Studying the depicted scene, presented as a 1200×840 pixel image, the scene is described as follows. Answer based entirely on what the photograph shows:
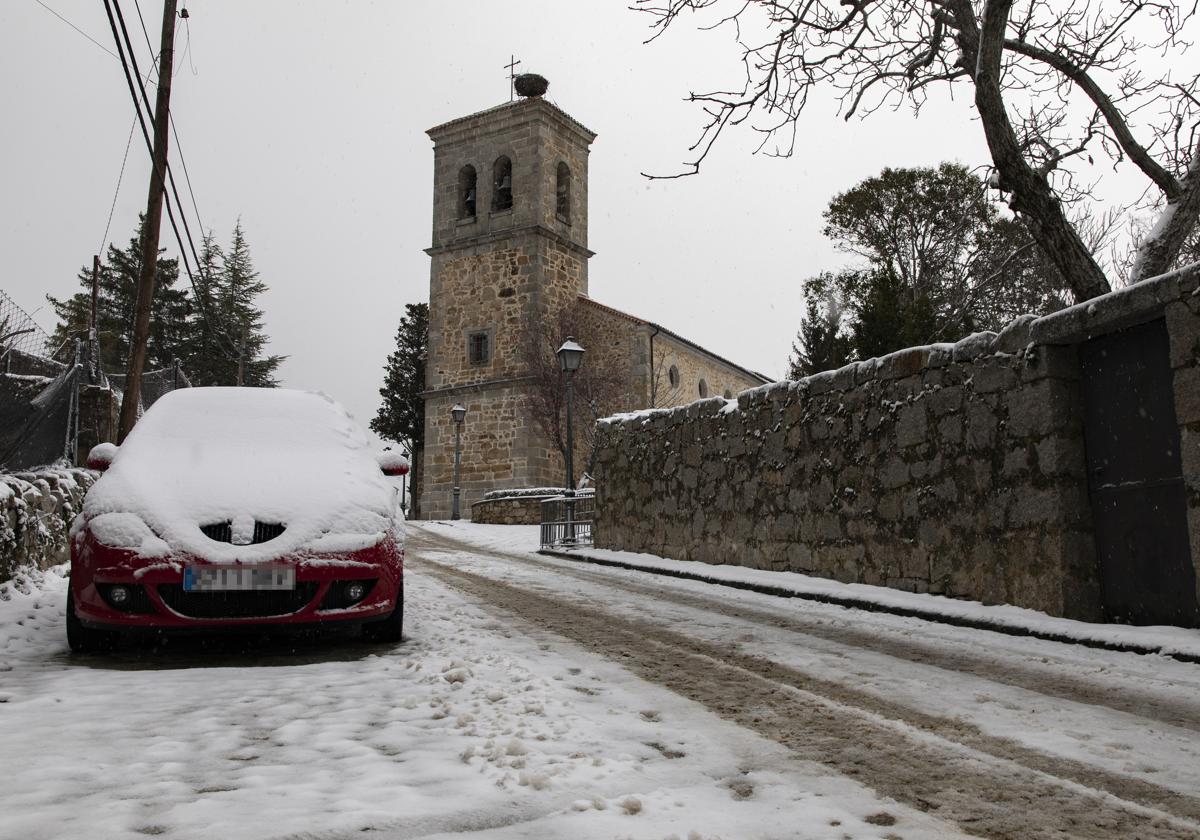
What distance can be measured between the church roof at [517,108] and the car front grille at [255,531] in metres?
30.5

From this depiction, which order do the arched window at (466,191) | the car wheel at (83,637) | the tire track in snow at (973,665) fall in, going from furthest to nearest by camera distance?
the arched window at (466,191), the car wheel at (83,637), the tire track in snow at (973,665)

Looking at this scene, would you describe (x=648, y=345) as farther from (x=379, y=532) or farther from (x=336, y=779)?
(x=336, y=779)

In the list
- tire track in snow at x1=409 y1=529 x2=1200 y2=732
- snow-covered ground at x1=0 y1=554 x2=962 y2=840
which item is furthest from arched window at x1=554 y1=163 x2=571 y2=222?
snow-covered ground at x1=0 y1=554 x2=962 y2=840

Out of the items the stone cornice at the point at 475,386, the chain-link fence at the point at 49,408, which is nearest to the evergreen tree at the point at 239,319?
the stone cornice at the point at 475,386

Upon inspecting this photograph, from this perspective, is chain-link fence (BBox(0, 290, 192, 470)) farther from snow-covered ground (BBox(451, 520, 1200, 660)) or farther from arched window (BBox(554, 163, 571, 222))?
arched window (BBox(554, 163, 571, 222))

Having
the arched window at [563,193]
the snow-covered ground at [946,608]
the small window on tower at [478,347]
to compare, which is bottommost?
the snow-covered ground at [946,608]

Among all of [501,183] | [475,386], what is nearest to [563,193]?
[501,183]

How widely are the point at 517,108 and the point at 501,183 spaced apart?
9.30 feet

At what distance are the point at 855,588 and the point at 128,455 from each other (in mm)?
5573

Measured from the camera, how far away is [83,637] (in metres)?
4.49

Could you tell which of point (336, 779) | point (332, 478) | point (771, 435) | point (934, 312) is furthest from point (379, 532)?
point (934, 312)

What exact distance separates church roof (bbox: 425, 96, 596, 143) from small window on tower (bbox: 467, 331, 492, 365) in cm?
834

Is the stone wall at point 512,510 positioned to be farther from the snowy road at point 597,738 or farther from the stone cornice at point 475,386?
the snowy road at point 597,738

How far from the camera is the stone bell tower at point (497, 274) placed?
1253 inches
